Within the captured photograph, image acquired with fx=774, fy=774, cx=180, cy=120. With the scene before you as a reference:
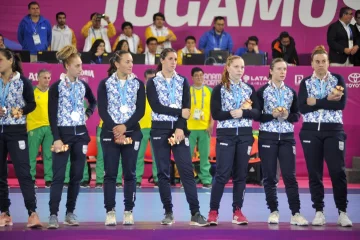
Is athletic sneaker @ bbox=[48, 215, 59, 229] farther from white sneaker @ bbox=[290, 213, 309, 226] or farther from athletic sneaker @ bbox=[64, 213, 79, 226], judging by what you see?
white sneaker @ bbox=[290, 213, 309, 226]

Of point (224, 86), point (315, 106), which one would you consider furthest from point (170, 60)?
point (315, 106)

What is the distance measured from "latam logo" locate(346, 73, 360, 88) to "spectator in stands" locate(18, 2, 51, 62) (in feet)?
20.7

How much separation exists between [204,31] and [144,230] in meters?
10.3

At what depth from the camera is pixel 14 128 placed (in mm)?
8727

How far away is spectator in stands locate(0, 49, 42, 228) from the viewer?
28.6ft

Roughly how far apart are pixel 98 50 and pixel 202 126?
124 inches

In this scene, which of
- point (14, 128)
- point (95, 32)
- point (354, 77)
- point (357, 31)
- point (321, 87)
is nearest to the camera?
point (14, 128)

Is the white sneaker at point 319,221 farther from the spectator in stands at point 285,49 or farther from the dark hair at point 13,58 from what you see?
the spectator in stands at point 285,49

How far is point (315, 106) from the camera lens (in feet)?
29.4

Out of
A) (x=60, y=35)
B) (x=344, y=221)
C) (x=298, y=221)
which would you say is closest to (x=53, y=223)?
(x=298, y=221)

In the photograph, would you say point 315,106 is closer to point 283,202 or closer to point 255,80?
point 283,202

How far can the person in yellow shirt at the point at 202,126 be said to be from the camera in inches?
531

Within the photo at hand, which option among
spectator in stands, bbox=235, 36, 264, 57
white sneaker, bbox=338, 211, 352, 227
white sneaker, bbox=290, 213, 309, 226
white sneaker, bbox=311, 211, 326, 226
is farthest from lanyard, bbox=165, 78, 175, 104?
spectator in stands, bbox=235, 36, 264, 57

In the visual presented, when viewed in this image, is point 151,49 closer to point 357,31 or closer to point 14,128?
point 357,31
